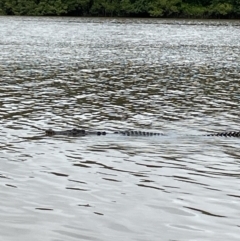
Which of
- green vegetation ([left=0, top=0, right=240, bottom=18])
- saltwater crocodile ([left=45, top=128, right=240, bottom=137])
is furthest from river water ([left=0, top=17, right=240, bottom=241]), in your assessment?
green vegetation ([left=0, top=0, right=240, bottom=18])

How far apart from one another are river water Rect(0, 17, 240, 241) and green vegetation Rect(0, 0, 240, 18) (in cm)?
10531

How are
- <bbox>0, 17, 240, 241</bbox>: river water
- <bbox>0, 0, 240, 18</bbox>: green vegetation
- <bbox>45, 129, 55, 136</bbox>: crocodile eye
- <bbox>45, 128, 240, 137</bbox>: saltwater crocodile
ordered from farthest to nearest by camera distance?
<bbox>0, 0, 240, 18</bbox>: green vegetation, <bbox>45, 129, 55, 136</bbox>: crocodile eye, <bbox>45, 128, 240, 137</bbox>: saltwater crocodile, <bbox>0, 17, 240, 241</bbox>: river water

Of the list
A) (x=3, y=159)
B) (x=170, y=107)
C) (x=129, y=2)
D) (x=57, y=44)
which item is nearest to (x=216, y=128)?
(x=170, y=107)

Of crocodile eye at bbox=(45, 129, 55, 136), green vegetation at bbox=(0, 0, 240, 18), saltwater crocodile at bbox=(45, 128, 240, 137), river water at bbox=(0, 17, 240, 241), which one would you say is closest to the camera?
river water at bbox=(0, 17, 240, 241)

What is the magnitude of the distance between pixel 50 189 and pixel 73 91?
1763 centimetres

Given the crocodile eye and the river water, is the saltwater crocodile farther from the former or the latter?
the river water

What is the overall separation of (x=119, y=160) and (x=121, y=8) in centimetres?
13005

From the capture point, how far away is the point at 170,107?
25.9 metres

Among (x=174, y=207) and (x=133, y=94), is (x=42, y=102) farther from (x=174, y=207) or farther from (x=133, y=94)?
(x=174, y=207)

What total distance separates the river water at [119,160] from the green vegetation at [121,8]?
105313 millimetres

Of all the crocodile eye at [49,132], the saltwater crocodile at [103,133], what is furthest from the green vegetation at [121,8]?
the crocodile eye at [49,132]

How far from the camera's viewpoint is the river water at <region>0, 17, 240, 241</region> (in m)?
11.4

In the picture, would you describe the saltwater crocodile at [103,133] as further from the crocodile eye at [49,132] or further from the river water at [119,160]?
the river water at [119,160]

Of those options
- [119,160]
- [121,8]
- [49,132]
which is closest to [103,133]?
[49,132]
